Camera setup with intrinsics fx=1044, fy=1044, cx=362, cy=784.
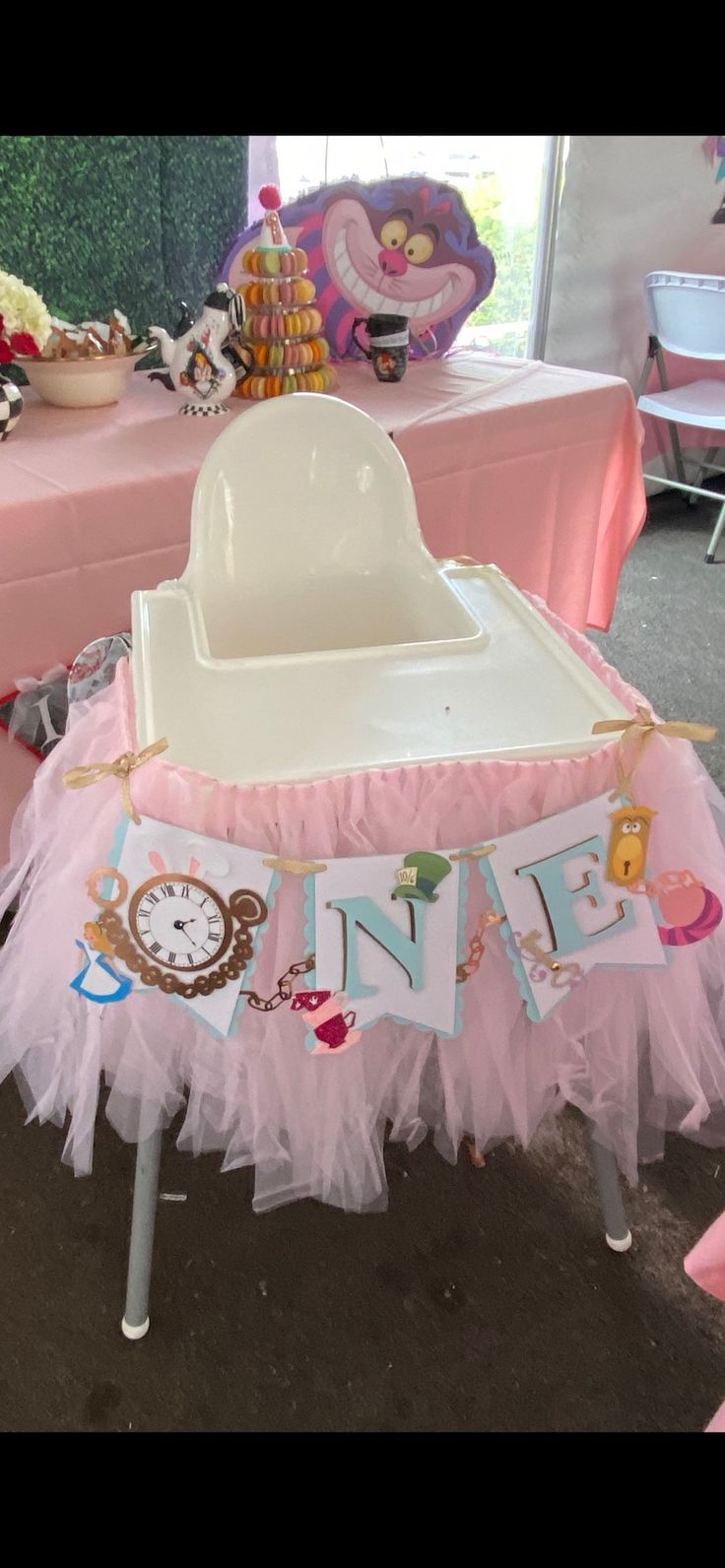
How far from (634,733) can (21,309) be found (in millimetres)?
1237

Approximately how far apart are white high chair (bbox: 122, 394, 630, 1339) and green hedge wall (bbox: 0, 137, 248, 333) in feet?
3.15

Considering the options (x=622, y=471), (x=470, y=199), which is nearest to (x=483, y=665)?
(x=622, y=471)

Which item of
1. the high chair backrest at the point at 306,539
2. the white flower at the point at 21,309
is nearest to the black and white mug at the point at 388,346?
the white flower at the point at 21,309

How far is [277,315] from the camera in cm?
184

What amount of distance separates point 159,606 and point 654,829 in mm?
553

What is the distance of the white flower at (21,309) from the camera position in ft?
5.08

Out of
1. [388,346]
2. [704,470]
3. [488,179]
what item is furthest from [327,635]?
[704,470]

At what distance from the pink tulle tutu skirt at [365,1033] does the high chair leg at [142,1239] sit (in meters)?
0.03

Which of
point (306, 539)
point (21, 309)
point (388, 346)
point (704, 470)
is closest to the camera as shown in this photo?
point (306, 539)

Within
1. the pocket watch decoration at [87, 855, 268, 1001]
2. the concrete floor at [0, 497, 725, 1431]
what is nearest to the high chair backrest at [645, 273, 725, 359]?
the concrete floor at [0, 497, 725, 1431]

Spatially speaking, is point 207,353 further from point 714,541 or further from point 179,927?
point 714,541

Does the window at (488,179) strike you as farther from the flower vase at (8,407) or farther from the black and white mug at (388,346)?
the flower vase at (8,407)

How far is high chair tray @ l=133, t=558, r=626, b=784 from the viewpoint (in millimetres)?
859

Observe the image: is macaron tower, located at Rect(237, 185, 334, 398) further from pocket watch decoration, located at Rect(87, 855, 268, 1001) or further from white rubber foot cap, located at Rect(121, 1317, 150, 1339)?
white rubber foot cap, located at Rect(121, 1317, 150, 1339)
